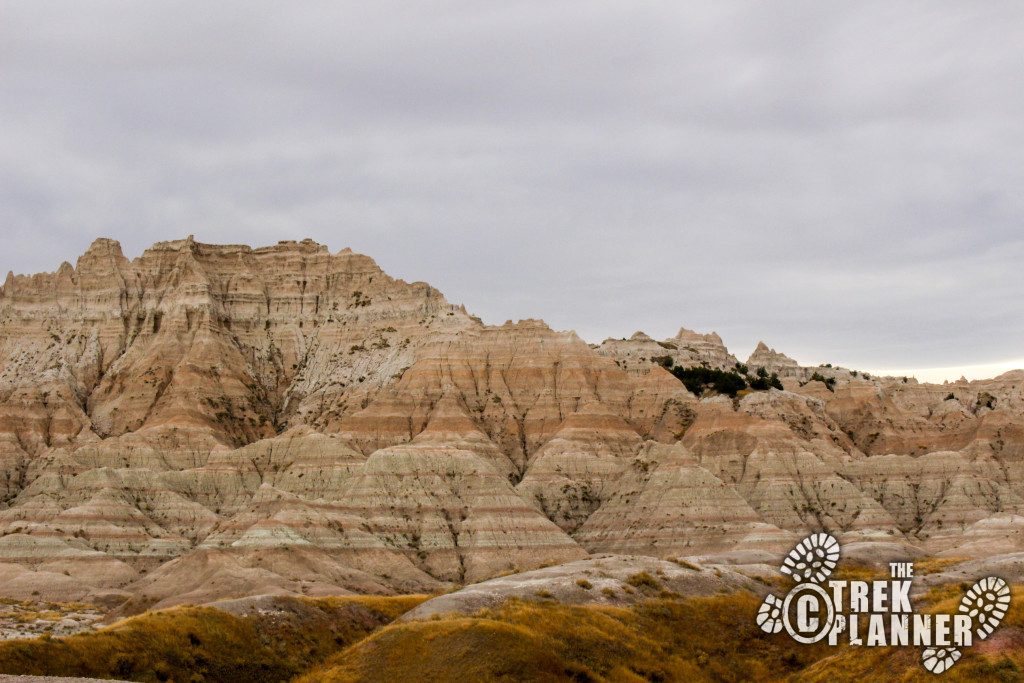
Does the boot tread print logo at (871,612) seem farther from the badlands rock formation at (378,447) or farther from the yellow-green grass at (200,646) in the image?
the badlands rock formation at (378,447)

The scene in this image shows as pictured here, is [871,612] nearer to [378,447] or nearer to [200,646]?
[200,646]

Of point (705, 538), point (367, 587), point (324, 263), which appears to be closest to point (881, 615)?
point (367, 587)

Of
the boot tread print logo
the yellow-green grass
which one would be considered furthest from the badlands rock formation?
the yellow-green grass

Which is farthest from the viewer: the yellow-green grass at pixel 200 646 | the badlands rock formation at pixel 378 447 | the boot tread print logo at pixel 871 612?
the badlands rock formation at pixel 378 447

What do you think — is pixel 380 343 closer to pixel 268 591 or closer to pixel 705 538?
pixel 705 538

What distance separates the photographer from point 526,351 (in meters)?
174

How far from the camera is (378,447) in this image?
503ft

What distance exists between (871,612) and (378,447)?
108 m

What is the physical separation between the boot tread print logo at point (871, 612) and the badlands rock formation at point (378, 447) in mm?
24686

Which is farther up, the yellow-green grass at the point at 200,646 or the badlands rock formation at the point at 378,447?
the badlands rock formation at the point at 378,447

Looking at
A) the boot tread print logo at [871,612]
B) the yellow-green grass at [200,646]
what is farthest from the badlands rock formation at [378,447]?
the yellow-green grass at [200,646]

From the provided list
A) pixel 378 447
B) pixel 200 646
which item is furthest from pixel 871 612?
pixel 378 447

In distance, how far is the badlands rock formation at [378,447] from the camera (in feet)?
395

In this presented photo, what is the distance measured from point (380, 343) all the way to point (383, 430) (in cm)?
2719
